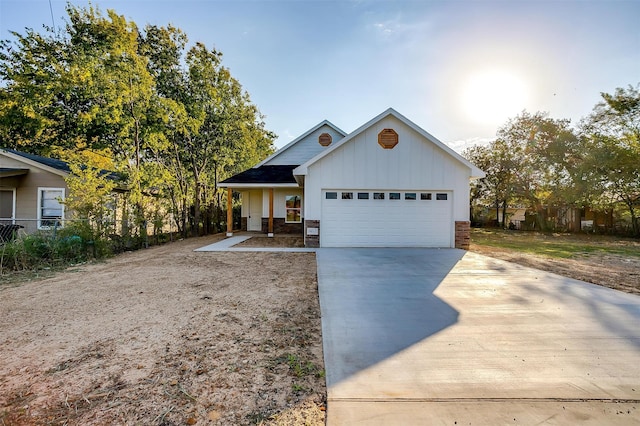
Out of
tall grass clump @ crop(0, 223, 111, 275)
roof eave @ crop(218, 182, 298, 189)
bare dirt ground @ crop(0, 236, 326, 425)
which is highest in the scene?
roof eave @ crop(218, 182, 298, 189)

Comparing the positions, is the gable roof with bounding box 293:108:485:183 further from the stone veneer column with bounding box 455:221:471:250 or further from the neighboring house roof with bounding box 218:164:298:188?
the neighboring house roof with bounding box 218:164:298:188

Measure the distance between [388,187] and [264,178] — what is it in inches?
266

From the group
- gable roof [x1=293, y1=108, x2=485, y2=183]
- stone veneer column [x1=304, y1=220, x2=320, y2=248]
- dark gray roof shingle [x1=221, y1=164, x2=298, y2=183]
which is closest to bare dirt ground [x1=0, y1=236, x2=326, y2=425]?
stone veneer column [x1=304, y1=220, x2=320, y2=248]

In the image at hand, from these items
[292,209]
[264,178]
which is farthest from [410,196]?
[264,178]

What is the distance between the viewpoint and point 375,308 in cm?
488

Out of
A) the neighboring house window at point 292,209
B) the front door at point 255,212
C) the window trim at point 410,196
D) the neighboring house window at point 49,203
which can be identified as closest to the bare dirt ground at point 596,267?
the window trim at point 410,196

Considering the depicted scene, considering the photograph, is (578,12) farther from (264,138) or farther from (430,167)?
(264,138)

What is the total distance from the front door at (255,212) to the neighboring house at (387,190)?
740 cm

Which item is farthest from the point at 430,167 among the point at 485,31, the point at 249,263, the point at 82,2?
the point at 82,2

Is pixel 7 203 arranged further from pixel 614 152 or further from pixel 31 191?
pixel 614 152

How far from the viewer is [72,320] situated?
4.51 m

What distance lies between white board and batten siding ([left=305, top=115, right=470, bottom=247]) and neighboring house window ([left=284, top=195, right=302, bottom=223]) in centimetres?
498

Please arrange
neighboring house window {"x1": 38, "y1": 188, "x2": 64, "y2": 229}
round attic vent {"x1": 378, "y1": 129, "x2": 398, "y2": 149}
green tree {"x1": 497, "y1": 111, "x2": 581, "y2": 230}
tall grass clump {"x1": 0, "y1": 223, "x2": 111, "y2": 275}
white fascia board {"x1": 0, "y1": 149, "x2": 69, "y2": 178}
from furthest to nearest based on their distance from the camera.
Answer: green tree {"x1": 497, "y1": 111, "x2": 581, "y2": 230} < neighboring house window {"x1": 38, "y1": 188, "x2": 64, "y2": 229} < white fascia board {"x1": 0, "y1": 149, "x2": 69, "y2": 178} < round attic vent {"x1": 378, "y1": 129, "x2": 398, "y2": 149} < tall grass clump {"x1": 0, "y1": 223, "x2": 111, "y2": 275}

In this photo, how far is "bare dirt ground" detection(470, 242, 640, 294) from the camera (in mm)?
6734
